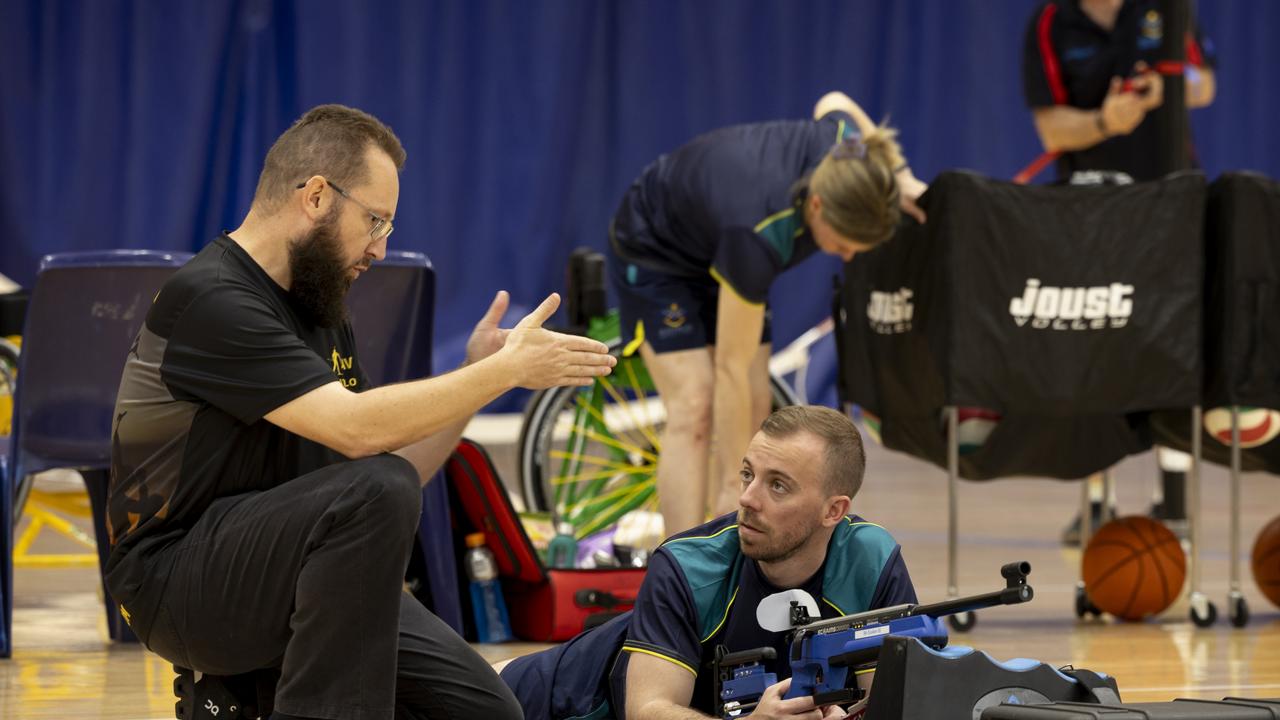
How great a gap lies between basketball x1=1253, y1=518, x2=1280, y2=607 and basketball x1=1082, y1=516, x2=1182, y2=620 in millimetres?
283

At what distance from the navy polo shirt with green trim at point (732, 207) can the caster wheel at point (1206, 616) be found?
61.1 inches

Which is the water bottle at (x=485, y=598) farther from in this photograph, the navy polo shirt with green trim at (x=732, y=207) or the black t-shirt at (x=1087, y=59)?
the black t-shirt at (x=1087, y=59)

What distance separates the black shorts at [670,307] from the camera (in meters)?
5.11

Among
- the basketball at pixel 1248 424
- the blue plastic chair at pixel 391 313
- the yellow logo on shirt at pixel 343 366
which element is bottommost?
the basketball at pixel 1248 424

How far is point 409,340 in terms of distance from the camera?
4.45 metres

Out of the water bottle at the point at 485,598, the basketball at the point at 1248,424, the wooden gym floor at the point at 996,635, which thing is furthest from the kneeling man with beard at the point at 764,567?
the basketball at the point at 1248,424

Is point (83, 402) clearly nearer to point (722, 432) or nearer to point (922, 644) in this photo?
point (722, 432)

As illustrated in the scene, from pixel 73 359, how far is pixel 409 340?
862 mm

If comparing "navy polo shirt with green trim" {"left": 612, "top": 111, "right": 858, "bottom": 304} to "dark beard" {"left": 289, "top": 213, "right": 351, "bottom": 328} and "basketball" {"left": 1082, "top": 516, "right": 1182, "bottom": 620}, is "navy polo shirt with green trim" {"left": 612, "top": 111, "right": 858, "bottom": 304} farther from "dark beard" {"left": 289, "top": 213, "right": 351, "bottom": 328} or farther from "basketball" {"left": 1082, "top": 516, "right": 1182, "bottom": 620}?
"dark beard" {"left": 289, "top": 213, "right": 351, "bottom": 328}

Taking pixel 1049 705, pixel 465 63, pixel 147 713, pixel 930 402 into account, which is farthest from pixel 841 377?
pixel 465 63

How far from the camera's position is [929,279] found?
16.1ft

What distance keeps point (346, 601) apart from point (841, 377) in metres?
3.12

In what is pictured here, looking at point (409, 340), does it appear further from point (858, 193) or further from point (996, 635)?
point (996, 635)

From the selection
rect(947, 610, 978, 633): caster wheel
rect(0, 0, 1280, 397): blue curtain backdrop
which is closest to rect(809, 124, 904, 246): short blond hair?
rect(947, 610, 978, 633): caster wheel
